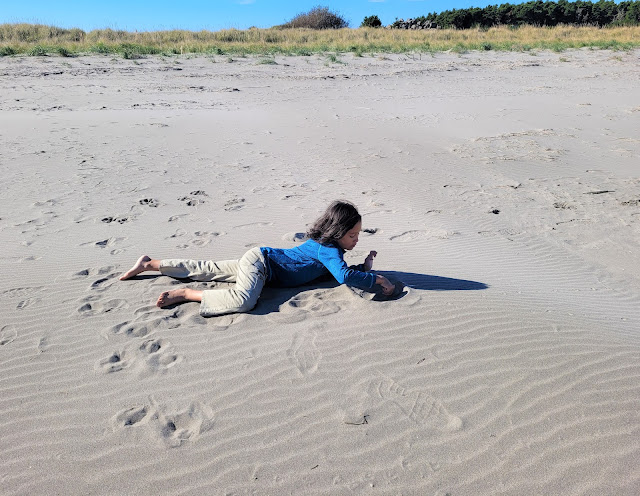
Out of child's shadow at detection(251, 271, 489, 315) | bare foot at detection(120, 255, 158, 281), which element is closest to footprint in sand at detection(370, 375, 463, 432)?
child's shadow at detection(251, 271, 489, 315)

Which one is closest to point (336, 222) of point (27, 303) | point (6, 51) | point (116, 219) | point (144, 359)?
point (144, 359)

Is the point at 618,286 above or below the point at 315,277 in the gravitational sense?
below

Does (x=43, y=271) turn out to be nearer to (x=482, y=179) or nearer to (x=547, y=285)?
(x=547, y=285)

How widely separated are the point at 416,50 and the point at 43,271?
809 inches

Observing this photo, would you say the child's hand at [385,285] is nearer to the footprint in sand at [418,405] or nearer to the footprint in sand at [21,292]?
the footprint in sand at [418,405]

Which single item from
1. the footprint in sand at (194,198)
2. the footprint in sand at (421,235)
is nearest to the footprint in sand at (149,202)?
the footprint in sand at (194,198)

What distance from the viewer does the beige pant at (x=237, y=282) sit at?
3.95 meters

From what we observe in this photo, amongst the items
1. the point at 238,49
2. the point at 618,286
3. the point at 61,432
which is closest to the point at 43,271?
the point at 61,432

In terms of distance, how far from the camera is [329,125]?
12.4 m

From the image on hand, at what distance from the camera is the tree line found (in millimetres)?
40594

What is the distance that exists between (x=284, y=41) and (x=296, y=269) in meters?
24.7

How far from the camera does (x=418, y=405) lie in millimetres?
3008

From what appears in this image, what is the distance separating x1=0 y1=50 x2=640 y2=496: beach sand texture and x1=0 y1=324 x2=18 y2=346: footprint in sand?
0.01 metres

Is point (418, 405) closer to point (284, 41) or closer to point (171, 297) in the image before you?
point (171, 297)
